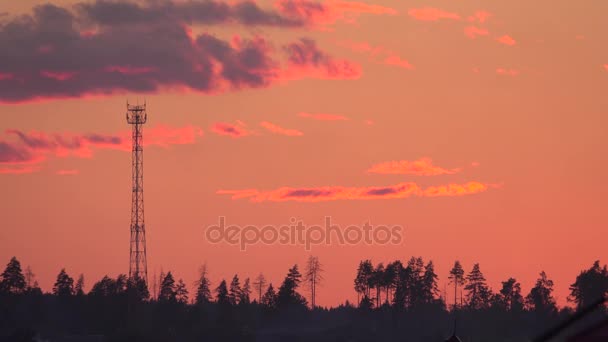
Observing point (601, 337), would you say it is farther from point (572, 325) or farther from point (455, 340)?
point (455, 340)

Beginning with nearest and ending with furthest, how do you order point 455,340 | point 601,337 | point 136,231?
point 601,337
point 455,340
point 136,231

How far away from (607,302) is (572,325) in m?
1.74

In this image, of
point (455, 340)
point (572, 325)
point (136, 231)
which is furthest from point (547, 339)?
point (136, 231)

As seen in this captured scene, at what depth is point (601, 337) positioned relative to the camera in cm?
4069

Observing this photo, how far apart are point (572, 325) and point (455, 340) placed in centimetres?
4488

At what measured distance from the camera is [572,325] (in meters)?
42.2

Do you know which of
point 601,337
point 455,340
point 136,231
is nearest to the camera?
point 601,337

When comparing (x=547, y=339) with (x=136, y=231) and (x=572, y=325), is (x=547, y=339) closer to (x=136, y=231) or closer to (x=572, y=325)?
(x=572, y=325)

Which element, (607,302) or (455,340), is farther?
(455,340)

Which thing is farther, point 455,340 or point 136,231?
point 136,231

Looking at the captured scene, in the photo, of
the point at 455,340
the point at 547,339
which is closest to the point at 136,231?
the point at 455,340

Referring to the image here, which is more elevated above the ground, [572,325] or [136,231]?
[136,231]

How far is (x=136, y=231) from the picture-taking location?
7869 inches

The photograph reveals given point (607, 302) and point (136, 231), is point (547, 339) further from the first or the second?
point (136, 231)
